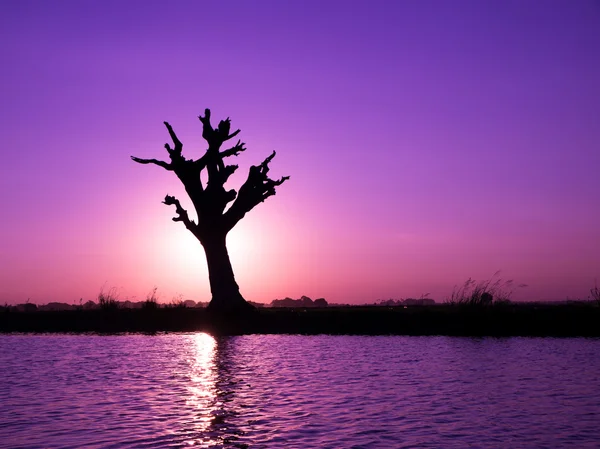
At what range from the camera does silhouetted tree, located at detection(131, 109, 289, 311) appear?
38.5m

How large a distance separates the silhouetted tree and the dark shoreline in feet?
6.88

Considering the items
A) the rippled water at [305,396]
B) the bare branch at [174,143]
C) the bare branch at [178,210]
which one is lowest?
the rippled water at [305,396]

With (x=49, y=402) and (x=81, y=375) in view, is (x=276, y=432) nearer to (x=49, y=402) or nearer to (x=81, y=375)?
(x=49, y=402)

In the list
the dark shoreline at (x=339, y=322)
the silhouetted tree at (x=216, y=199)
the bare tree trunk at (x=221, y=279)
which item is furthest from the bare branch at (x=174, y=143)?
the dark shoreline at (x=339, y=322)

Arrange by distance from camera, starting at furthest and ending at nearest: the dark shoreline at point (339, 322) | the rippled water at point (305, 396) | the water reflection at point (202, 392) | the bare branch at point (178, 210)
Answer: the bare branch at point (178, 210) < the dark shoreline at point (339, 322) < the water reflection at point (202, 392) < the rippled water at point (305, 396)

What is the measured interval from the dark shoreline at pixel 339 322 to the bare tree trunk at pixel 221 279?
1054 millimetres

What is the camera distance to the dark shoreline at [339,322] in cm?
3042

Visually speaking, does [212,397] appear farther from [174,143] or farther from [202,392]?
[174,143]

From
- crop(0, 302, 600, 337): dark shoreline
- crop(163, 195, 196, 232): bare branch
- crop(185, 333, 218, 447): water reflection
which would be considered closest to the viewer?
crop(185, 333, 218, 447): water reflection

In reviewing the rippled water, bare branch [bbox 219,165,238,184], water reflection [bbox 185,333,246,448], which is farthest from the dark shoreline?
water reflection [bbox 185,333,246,448]

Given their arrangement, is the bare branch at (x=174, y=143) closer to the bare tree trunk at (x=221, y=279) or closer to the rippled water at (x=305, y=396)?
the bare tree trunk at (x=221, y=279)

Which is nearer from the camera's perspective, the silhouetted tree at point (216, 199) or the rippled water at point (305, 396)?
the rippled water at point (305, 396)

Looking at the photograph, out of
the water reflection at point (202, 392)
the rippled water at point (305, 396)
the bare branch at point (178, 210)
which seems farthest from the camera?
the bare branch at point (178, 210)

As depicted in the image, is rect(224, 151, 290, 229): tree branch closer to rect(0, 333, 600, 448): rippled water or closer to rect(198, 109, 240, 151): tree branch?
rect(198, 109, 240, 151): tree branch
